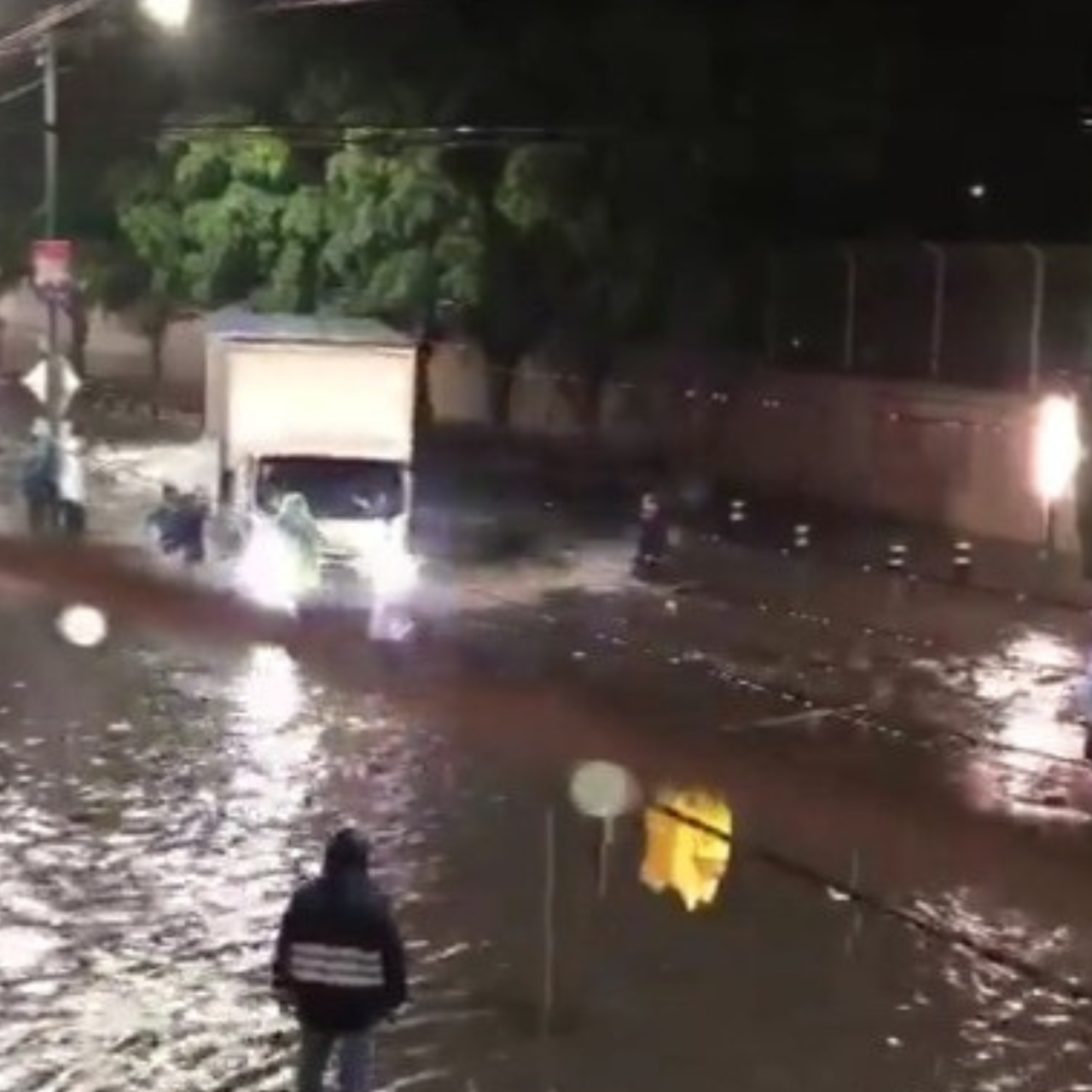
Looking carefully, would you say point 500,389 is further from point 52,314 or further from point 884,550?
point 884,550

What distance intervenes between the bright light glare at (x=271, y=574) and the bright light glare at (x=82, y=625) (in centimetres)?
182

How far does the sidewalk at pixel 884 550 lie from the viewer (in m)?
27.9

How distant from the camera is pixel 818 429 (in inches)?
1471

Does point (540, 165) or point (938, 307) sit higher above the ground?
point (540, 165)

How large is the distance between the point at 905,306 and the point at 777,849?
23247 millimetres

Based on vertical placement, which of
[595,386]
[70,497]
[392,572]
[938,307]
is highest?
[938,307]

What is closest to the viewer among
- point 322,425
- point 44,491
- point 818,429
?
point 322,425

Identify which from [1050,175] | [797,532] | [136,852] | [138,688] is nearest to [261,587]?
[138,688]

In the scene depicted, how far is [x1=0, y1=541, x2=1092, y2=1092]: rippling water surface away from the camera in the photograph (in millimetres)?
10102

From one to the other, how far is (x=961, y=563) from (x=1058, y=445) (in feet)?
10.4

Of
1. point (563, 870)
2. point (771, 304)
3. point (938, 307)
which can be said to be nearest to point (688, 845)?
point (563, 870)

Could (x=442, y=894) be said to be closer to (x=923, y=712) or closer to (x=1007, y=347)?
(x=923, y=712)

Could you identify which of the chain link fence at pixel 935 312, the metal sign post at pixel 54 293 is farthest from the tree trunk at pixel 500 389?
the metal sign post at pixel 54 293

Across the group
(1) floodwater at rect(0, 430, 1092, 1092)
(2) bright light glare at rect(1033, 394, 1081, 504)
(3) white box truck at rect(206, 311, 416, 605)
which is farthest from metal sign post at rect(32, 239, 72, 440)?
(2) bright light glare at rect(1033, 394, 1081, 504)
